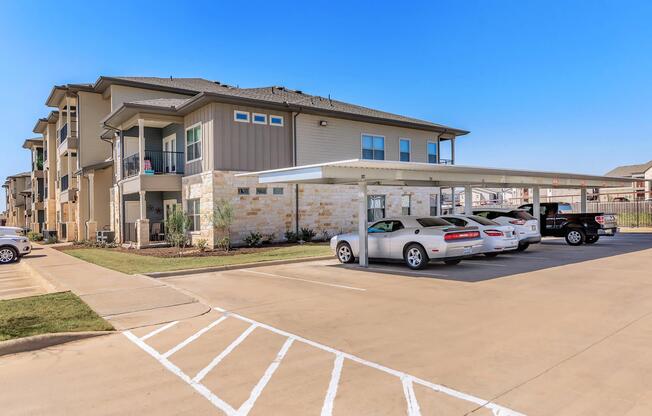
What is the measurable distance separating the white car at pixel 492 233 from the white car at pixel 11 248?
18.0m

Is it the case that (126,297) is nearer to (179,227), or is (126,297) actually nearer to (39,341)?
(39,341)

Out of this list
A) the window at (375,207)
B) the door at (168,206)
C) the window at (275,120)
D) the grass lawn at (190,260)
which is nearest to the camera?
the grass lawn at (190,260)

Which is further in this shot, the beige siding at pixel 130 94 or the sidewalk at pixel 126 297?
the beige siding at pixel 130 94

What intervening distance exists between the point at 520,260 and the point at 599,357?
379 inches

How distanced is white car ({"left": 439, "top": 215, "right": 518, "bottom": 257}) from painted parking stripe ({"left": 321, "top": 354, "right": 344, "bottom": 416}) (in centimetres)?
975

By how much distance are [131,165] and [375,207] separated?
13762 millimetres

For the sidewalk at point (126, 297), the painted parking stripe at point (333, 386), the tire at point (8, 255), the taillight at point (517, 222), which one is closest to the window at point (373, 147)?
the taillight at point (517, 222)

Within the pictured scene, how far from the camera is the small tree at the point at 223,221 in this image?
63.3ft

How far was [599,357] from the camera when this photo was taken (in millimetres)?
5203

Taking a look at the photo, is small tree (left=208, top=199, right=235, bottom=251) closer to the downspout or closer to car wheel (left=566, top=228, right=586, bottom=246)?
the downspout

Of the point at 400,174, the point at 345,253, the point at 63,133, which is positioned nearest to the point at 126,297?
the point at 345,253

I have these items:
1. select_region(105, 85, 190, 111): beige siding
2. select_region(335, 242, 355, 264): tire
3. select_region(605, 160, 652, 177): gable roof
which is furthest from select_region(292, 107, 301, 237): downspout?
select_region(605, 160, 652, 177): gable roof

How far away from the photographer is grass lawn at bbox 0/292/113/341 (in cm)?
682

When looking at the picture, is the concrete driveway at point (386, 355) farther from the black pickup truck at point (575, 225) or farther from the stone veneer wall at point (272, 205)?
the stone veneer wall at point (272, 205)
